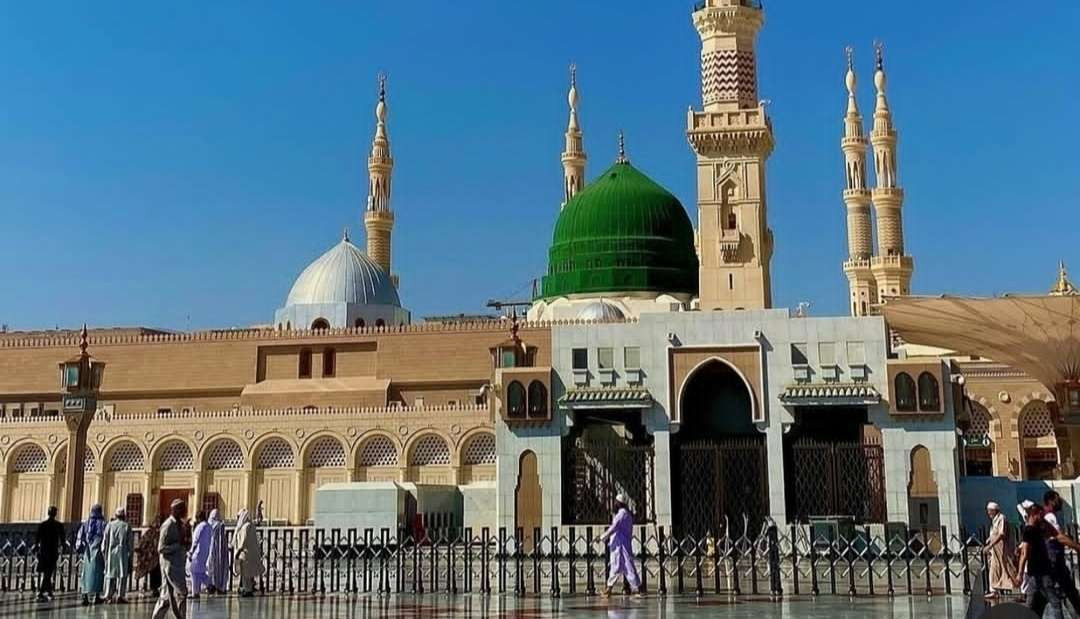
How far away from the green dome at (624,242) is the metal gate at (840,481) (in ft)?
68.3

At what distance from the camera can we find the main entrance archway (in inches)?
747

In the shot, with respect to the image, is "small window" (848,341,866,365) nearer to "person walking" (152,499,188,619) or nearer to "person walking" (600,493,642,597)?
"person walking" (600,493,642,597)

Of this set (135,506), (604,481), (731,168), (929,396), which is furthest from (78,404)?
(731,168)

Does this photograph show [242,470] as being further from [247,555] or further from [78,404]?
[247,555]

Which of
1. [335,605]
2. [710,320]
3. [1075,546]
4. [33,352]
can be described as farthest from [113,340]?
[1075,546]

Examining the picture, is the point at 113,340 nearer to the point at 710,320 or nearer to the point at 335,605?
the point at 710,320

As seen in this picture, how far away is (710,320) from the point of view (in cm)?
1964

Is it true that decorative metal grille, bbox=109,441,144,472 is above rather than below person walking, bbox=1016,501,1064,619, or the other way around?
above

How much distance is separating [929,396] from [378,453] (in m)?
19.4

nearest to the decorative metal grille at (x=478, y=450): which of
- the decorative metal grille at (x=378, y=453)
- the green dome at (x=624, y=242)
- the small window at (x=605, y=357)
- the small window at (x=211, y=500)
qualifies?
the decorative metal grille at (x=378, y=453)

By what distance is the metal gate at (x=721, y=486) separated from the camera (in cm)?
1888

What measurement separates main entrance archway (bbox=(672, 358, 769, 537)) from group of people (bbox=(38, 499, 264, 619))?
28.7ft

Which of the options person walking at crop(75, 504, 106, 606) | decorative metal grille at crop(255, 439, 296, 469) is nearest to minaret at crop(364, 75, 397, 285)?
decorative metal grille at crop(255, 439, 296, 469)

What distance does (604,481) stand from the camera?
65.3 feet
